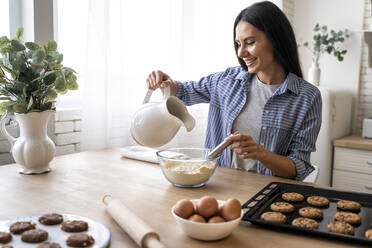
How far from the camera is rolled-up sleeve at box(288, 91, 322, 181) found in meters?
1.54

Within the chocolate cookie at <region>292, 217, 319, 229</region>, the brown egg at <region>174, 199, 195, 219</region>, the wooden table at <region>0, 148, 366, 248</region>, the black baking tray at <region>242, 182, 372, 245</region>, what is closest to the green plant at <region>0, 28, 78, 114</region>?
the wooden table at <region>0, 148, 366, 248</region>

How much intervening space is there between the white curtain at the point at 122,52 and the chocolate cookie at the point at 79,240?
1.28 m

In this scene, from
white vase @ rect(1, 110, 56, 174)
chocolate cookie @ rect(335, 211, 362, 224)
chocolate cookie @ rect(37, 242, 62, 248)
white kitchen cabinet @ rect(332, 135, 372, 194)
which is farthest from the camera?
white kitchen cabinet @ rect(332, 135, 372, 194)

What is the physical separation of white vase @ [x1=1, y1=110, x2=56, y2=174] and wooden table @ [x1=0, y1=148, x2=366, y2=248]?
0.05m

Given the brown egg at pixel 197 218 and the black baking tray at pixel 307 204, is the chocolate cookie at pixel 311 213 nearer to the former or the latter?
the black baking tray at pixel 307 204

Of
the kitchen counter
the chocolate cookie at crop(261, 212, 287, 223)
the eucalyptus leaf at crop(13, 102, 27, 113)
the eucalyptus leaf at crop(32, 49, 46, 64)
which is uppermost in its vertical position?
the eucalyptus leaf at crop(32, 49, 46, 64)

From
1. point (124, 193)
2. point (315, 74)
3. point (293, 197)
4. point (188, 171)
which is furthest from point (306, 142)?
point (315, 74)

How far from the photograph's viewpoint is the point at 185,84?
78.0 inches

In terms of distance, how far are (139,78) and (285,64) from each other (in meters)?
0.93

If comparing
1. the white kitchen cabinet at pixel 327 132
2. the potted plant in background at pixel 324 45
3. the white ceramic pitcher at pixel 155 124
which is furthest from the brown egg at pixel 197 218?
the potted plant in background at pixel 324 45

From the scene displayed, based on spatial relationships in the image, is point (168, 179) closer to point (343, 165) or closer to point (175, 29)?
point (175, 29)

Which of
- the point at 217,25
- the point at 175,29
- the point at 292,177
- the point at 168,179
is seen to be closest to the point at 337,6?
the point at 217,25

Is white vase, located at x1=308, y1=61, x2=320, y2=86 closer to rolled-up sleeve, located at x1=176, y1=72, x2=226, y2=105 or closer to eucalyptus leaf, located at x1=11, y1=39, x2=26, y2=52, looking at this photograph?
rolled-up sleeve, located at x1=176, y1=72, x2=226, y2=105

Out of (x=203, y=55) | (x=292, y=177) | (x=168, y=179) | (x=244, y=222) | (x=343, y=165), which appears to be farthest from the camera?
(x=343, y=165)
